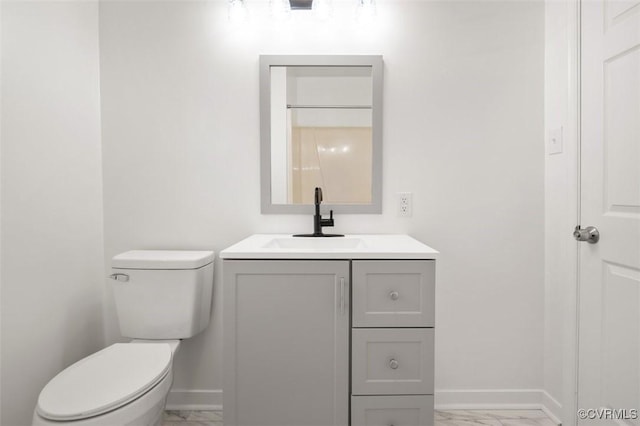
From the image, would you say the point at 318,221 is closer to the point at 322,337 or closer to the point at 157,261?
the point at 322,337

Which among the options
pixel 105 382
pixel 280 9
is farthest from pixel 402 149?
pixel 105 382

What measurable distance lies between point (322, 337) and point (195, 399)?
97 centimetres

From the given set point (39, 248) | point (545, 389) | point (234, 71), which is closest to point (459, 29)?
point (234, 71)

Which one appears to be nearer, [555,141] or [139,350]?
[139,350]

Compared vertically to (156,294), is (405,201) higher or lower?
higher

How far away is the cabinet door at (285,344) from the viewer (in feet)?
4.32

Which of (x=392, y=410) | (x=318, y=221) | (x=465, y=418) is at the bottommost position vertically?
(x=465, y=418)

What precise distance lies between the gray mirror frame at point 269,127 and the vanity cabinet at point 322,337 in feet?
1.78

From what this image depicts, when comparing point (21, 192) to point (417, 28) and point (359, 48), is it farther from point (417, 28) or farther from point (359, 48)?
point (417, 28)

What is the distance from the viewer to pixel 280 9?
70.5 inches

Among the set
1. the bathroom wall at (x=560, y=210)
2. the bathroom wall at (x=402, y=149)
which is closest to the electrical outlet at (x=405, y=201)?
the bathroom wall at (x=402, y=149)

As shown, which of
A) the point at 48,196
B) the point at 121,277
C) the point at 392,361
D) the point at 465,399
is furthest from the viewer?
the point at 465,399

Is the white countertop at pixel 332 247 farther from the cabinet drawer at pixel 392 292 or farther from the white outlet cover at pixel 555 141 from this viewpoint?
the white outlet cover at pixel 555 141

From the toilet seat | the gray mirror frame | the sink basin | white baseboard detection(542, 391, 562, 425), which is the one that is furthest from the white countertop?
white baseboard detection(542, 391, 562, 425)
